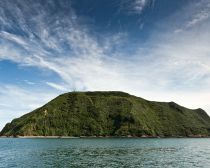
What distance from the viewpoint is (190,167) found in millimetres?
64625

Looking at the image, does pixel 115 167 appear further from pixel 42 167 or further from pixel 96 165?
pixel 42 167

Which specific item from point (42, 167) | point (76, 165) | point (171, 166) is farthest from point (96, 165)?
point (171, 166)

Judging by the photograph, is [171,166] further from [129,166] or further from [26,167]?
[26,167]

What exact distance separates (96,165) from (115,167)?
16.4 ft

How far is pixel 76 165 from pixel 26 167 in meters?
11.0

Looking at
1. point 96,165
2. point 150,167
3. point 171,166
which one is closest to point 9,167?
point 96,165

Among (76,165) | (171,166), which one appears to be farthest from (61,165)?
(171,166)

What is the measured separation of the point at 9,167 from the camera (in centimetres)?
6481

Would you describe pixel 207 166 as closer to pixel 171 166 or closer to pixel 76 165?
pixel 171 166

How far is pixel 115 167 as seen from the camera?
6384cm

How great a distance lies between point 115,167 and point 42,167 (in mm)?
15803

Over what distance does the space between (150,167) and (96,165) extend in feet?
39.7

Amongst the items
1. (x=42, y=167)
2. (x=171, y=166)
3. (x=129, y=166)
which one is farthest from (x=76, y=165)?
(x=171, y=166)

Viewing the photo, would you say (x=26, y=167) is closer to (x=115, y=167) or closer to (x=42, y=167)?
(x=42, y=167)
